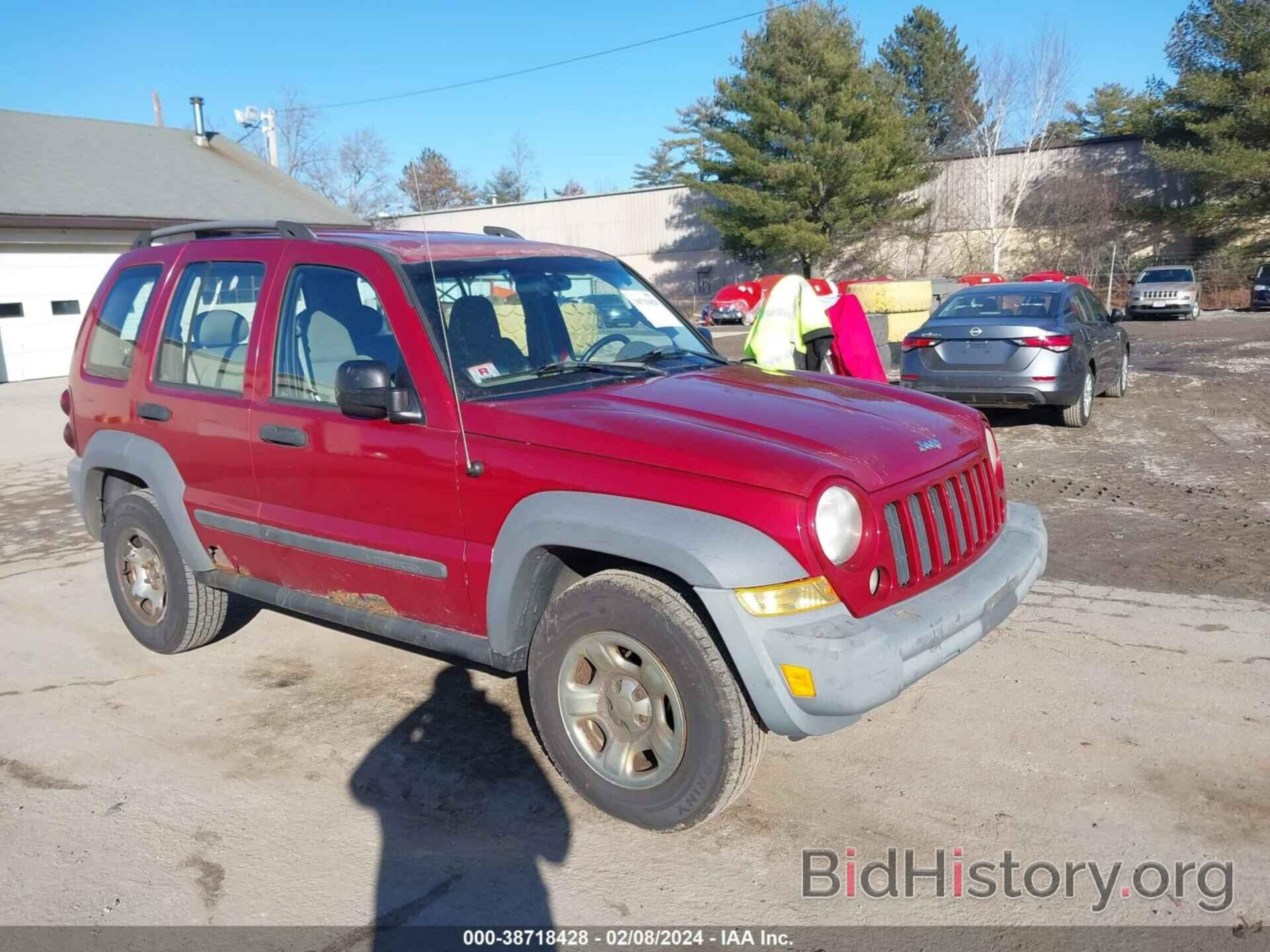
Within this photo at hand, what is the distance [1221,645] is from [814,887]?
288cm

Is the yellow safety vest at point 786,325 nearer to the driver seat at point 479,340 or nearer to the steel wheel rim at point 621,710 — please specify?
the driver seat at point 479,340

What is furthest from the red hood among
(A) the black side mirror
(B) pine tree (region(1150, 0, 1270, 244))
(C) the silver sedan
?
(B) pine tree (region(1150, 0, 1270, 244))

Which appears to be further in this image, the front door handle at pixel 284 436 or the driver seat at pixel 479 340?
the front door handle at pixel 284 436

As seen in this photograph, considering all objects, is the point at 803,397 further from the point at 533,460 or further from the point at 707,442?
the point at 533,460

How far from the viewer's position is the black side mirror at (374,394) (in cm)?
372

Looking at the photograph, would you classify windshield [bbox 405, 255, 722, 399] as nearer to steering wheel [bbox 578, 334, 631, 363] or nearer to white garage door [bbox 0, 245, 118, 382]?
steering wheel [bbox 578, 334, 631, 363]

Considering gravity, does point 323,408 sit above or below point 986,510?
above

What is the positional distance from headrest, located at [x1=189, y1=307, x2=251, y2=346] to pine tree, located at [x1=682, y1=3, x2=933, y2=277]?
40.0 metres

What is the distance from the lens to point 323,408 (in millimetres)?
4160

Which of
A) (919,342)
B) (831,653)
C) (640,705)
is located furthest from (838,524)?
(919,342)

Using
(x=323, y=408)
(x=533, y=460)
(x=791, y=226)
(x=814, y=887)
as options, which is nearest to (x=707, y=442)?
(x=533, y=460)

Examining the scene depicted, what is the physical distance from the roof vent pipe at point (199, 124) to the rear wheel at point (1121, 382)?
84.7 ft

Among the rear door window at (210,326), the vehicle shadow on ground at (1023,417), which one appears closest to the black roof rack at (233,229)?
the rear door window at (210,326)

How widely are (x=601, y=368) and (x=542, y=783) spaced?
5.43 feet
